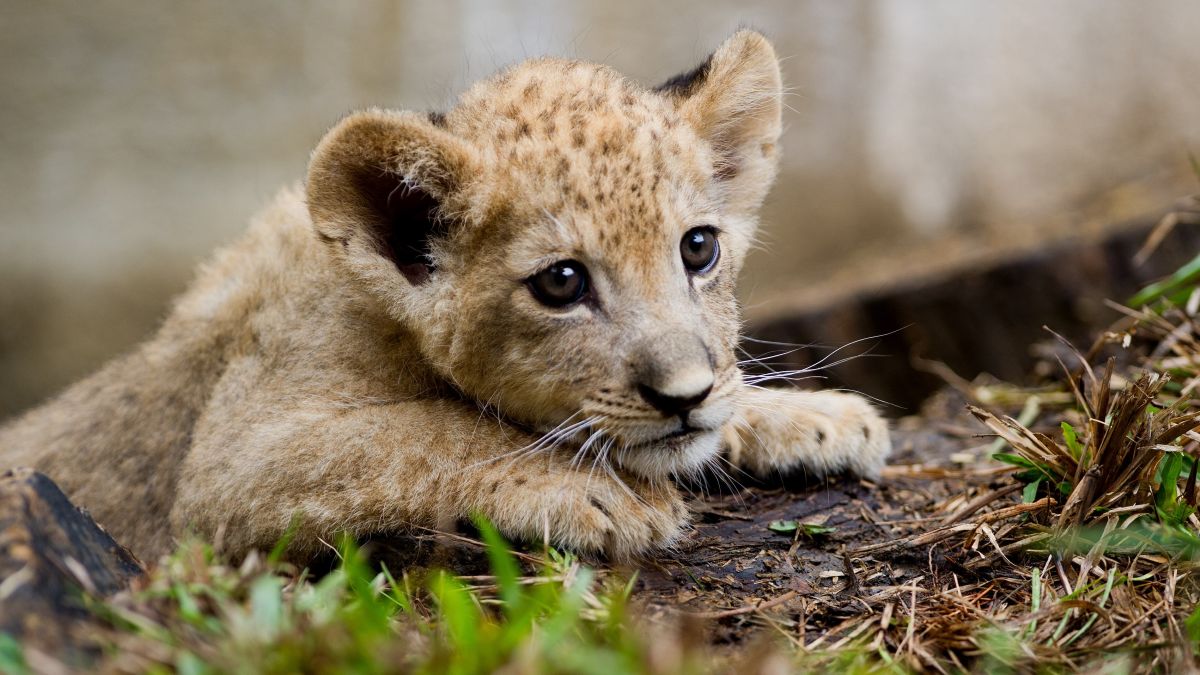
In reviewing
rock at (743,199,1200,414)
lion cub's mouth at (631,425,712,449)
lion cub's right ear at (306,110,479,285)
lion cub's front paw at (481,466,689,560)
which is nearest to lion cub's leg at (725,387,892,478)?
lion cub's mouth at (631,425,712,449)

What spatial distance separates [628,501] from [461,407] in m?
0.88

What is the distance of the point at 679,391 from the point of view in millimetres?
3840

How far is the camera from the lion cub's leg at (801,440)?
15.8 feet

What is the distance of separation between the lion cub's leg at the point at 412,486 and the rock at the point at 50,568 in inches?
35.7

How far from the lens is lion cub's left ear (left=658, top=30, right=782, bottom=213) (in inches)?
193

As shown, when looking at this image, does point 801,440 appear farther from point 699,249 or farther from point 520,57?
point 520,57

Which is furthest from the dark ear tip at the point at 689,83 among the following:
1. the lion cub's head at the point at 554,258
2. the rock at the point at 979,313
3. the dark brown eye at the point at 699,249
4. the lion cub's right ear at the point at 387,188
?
the rock at the point at 979,313

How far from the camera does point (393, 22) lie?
1120 centimetres

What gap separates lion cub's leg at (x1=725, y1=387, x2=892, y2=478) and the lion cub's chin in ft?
1.66

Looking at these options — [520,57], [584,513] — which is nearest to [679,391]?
[584,513]

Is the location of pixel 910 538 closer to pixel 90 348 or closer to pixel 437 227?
pixel 437 227

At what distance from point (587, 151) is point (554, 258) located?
48cm

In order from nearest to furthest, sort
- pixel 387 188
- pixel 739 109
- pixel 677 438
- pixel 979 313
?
pixel 677 438
pixel 387 188
pixel 739 109
pixel 979 313

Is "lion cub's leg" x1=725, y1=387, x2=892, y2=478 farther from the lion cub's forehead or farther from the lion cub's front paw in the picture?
the lion cub's forehead
